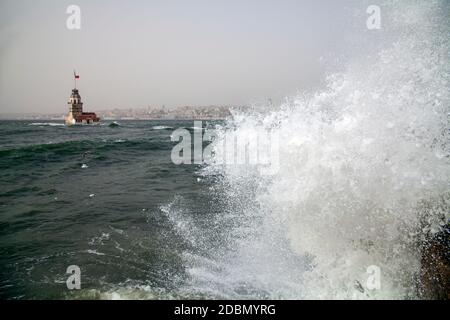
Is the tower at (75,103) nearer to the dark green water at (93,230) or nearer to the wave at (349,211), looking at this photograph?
the dark green water at (93,230)

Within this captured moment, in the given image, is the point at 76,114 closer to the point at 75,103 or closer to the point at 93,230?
the point at 75,103

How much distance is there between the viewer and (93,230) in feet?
24.0

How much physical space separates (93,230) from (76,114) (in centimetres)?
8332

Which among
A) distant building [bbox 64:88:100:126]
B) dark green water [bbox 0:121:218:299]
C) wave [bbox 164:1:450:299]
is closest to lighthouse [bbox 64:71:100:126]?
distant building [bbox 64:88:100:126]

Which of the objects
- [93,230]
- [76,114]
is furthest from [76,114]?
[93,230]

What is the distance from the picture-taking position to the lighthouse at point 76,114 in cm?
7911

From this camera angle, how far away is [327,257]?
520 centimetres

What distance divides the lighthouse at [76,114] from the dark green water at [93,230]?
7073cm

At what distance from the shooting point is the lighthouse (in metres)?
79.1

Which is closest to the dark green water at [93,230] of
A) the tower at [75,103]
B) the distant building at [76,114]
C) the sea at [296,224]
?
the sea at [296,224]

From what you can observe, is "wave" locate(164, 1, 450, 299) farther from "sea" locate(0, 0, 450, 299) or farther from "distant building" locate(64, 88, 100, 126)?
"distant building" locate(64, 88, 100, 126)

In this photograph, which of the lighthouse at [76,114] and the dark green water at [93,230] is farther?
the lighthouse at [76,114]

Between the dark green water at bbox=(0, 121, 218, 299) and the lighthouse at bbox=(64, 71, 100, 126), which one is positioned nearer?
the dark green water at bbox=(0, 121, 218, 299)

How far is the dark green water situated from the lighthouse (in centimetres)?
7073
